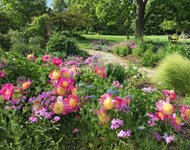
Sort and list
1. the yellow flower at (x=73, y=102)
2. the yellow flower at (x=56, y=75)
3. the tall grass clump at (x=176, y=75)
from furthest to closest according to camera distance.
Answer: the tall grass clump at (x=176, y=75) → the yellow flower at (x=56, y=75) → the yellow flower at (x=73, y=102)

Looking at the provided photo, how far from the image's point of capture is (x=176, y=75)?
2.94 meters

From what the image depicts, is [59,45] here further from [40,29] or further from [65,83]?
[40,29]

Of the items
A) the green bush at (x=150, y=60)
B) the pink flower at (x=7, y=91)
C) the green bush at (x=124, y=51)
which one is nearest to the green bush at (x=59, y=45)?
the green bush at (x=124, y=51)

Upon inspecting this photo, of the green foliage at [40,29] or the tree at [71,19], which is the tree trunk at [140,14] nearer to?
the green foliage at [40,29]

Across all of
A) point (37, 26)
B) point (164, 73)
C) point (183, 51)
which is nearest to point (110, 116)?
point (164, 73)

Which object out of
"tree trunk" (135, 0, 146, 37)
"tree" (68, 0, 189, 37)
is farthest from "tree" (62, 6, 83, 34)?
"tree trunk" (135, 0, 146, 37)

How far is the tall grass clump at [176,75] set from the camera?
9.29 ft

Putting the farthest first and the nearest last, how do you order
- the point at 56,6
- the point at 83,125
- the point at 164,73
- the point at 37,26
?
1. the point at 56,6
2. the point at 37,26
3. the point at 164,73
4. the point at 83,125

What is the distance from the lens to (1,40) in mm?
7473

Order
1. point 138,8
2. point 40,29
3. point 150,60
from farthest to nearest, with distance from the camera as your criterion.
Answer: point 138,8, point 40,29, point 150,60

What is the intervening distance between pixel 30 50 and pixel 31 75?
4.83 m

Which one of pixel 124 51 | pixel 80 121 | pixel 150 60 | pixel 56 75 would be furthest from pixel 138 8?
pixel 80 121

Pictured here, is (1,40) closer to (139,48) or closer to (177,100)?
(139,48)

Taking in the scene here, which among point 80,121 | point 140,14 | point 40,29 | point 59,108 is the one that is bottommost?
point 80,121
